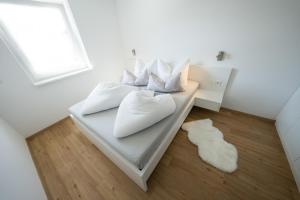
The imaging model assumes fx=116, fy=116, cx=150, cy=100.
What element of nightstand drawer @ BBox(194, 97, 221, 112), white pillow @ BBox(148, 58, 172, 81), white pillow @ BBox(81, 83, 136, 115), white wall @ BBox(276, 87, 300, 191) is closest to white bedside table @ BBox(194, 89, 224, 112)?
nightstand drawer @ BBox(194, 97, 221, 112)

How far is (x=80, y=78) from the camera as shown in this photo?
2.48 meters

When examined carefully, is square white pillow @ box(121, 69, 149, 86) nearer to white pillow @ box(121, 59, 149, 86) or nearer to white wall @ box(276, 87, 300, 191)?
white pillow @ box(121, 59, 149, 86)

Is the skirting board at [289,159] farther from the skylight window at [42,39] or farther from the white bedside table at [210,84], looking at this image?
the skylight window at [42,39]

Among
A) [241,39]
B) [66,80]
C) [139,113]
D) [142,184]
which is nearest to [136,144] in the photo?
[139,113]

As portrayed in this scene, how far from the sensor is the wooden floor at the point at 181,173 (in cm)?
117

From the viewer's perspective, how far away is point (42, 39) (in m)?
1.98

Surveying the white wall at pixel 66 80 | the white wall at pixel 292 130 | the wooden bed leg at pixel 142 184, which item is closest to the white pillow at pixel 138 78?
the white wall at pixel 66 80

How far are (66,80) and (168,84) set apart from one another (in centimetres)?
198

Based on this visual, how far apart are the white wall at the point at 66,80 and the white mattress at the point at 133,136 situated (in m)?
1.00

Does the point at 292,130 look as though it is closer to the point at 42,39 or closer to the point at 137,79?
the point at 137,79

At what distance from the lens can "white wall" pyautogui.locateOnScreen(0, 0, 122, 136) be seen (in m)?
1.74

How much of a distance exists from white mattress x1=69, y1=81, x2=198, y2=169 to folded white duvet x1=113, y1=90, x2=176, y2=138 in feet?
0.19

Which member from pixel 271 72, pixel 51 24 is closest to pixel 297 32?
pixel 271 72

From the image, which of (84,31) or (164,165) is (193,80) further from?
(84,31)
